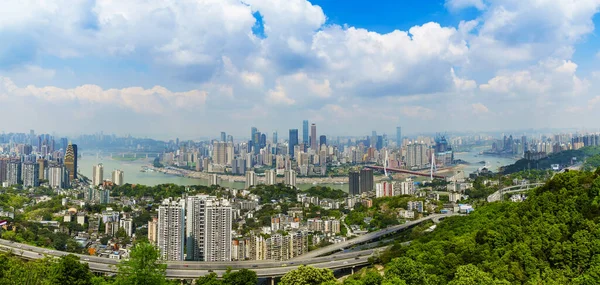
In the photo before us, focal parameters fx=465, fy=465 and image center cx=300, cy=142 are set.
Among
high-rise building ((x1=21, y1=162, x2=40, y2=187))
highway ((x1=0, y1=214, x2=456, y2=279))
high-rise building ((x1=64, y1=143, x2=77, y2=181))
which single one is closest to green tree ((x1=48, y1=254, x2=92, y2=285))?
highway ((x1=0, y1=214, x2=456, y2=279))

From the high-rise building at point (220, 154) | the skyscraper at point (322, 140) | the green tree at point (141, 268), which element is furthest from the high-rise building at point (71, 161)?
the skyscraper at point (322, 140)

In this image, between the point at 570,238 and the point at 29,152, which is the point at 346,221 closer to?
the point at 570,238

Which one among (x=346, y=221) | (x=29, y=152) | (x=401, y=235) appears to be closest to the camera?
(x=401, y=235)

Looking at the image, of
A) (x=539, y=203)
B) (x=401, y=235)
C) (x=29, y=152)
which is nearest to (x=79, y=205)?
(x=401, y=235)

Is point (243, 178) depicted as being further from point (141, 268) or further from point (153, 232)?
point (141, 268)

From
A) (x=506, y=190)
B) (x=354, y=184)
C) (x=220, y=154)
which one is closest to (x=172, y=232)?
(x=354, y=184)
